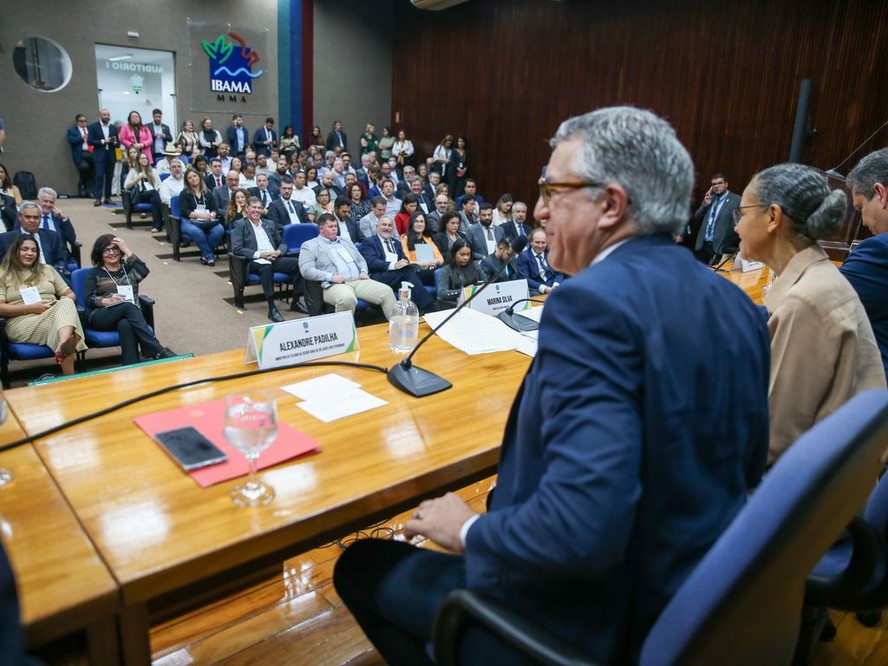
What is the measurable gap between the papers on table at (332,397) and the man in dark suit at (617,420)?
49cm

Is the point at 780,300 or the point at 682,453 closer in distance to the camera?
the point at 682,453

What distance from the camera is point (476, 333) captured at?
7.18ft

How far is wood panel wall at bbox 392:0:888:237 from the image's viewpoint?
26.3 feet

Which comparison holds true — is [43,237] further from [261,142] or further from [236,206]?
[261,142]

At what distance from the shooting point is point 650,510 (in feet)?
2.94

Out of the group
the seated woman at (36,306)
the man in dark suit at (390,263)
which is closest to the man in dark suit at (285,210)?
the man in dark suit at (390,263)

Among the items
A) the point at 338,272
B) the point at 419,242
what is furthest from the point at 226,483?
the point at 419,242

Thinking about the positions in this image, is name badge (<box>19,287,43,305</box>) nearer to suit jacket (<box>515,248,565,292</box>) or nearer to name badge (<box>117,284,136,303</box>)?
name badge (<box>117,284,136,303</box>)

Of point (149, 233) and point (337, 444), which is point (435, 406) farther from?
point (149, 233)

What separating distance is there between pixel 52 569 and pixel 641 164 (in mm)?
1029

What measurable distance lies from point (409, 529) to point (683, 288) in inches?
23.7

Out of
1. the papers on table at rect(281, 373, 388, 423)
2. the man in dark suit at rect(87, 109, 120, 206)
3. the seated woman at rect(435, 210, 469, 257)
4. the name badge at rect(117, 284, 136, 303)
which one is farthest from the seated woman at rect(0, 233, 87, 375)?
the man in dark suit at rect(87, 109, 120, 206)

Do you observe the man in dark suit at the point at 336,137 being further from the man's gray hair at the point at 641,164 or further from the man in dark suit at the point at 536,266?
the man's gray hair at the point at 641,164

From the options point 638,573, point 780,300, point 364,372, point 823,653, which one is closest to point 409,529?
point 638,573
